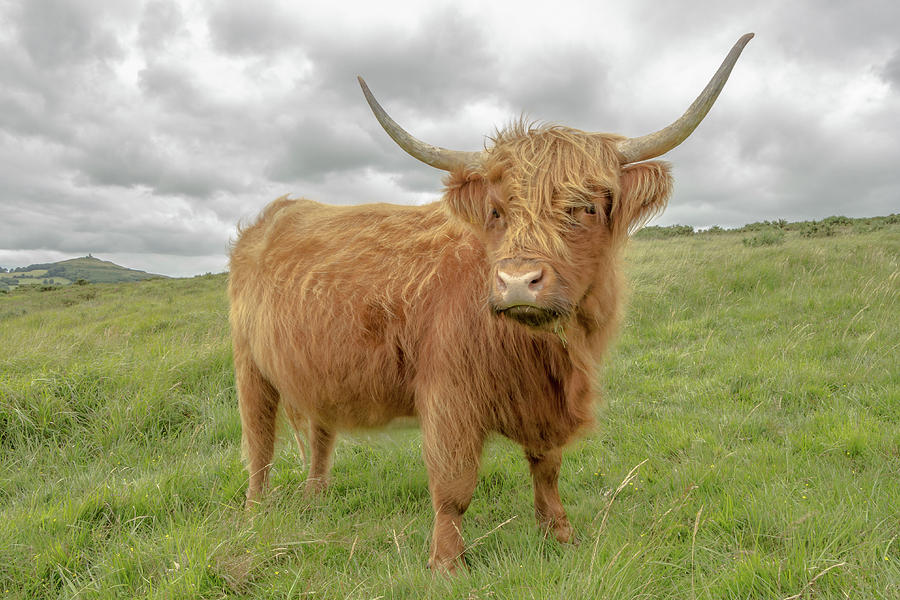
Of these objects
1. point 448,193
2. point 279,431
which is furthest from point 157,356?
point 448,193

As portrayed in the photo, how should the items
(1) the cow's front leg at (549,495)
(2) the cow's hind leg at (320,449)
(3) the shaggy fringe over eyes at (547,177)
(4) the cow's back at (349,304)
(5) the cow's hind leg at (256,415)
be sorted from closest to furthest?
(3) the shaggy fringe over eyes at (547,177) < (4) the cow's back at (349,304) < (1) the cow's front leg at (549,495) < (5) the cow's hind leg at (256,415) < (2) the cow's hind leg at (320,449)

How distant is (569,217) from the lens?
2209mm

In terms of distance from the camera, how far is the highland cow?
2242mm

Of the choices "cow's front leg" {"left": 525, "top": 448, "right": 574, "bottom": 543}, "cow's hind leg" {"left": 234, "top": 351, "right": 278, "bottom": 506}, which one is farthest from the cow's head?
"cow's hind leg" {"left": 234, "top": 351, "right": 278, "bottom": 506}

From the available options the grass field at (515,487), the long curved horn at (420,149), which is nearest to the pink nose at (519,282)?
the long curved horn at (420,149)

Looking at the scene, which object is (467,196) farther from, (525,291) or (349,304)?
(349,304)

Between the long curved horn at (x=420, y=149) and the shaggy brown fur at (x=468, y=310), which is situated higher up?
the long curved horn at (x=420, y=149)

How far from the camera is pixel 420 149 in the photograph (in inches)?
109

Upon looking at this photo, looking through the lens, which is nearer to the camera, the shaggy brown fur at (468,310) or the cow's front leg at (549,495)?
the shaggy brown fur at (468,310)

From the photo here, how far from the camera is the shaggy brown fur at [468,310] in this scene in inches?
89.0

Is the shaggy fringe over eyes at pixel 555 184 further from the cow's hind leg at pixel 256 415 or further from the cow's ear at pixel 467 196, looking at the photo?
the cow's hind leg at pixel 256 415

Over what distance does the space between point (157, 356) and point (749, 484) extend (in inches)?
251

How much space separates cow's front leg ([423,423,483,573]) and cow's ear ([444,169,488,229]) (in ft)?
3.55

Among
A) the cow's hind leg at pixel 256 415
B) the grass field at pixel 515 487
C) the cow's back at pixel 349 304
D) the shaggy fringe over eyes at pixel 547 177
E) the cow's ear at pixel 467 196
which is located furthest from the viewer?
the cow's hind leg at pixel 256 415
